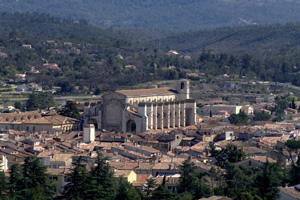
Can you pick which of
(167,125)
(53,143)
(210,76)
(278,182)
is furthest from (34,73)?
(278,182)

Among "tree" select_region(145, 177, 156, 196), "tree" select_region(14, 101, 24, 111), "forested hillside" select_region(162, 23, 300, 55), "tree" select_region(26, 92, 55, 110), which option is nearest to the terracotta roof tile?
"tree" select_region(26, 92, 55, 110)

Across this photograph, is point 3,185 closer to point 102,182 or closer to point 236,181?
point 102,182

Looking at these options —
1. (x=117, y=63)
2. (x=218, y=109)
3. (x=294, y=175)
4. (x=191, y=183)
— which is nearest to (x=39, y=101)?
(x=218, y=109)

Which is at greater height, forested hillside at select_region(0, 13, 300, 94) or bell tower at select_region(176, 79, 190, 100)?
forested hillside at select_region(0, 13, 300, 94)

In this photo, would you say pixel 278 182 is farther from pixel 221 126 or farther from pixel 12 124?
pixel 12 124

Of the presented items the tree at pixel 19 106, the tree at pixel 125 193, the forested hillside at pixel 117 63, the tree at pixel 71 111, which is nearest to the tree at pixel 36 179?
the tree at pixel 125 193

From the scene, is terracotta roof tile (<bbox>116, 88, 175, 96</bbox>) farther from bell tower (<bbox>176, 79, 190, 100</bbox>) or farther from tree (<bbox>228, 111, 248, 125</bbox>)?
tree (<bbox>228, 111, 248, 125</bbox>)
